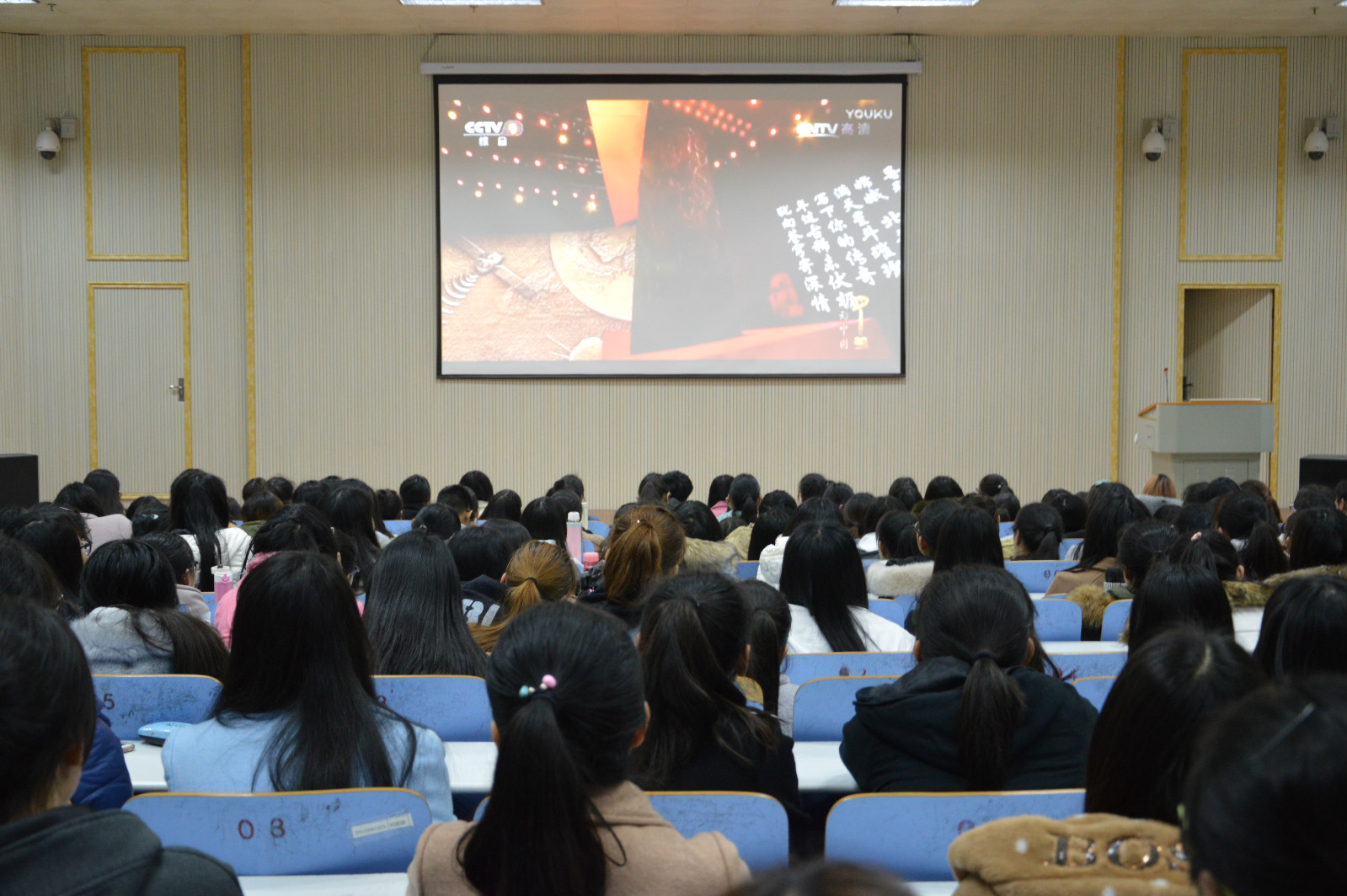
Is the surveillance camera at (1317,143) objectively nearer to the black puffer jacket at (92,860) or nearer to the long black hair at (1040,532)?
the long black hair at (1040,532)

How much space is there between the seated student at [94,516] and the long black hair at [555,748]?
3.73 m

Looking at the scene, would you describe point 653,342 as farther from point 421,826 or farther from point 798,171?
point 421,826

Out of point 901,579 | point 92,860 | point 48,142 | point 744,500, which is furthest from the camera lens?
point 48,142

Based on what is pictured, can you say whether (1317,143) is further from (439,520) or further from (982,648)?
(982,648)

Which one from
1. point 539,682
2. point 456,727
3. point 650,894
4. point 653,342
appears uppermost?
point 653,342

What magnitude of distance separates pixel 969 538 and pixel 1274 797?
104 inches

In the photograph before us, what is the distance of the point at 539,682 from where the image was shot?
129 centimetres

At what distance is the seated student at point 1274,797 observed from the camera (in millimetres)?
730

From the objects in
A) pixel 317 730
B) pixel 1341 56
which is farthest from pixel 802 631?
pixel 1341 56

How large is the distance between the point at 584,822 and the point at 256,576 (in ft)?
3.21

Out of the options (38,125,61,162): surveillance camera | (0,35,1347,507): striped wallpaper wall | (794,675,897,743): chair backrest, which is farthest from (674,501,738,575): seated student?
(38,125,61,162): surveillance camera

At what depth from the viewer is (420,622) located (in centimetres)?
259

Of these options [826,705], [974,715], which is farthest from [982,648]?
[826,705]

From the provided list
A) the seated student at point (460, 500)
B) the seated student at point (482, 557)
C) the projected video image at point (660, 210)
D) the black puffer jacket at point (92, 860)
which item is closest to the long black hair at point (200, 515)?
the seated student at point (460, 500)
